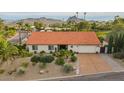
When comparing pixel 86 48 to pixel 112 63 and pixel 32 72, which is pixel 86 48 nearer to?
pixel 112 63

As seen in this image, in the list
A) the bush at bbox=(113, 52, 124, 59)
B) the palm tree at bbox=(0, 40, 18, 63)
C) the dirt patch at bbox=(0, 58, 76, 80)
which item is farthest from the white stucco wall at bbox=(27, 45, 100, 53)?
the dirt patch at bbox=(0, 58, 76, 80)

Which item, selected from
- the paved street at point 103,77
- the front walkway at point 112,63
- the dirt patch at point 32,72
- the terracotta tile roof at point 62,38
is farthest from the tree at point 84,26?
the paved street at point 103,77

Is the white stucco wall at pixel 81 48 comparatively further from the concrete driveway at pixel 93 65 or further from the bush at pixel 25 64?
the bush at pixel 25 64

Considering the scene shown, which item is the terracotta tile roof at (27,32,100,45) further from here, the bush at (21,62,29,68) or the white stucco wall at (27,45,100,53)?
the bush at (21,62,29,68)

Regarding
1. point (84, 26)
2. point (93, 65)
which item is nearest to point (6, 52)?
point (93, 65)

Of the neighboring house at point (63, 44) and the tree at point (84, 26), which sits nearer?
the neighboring house at point (63, 44)
